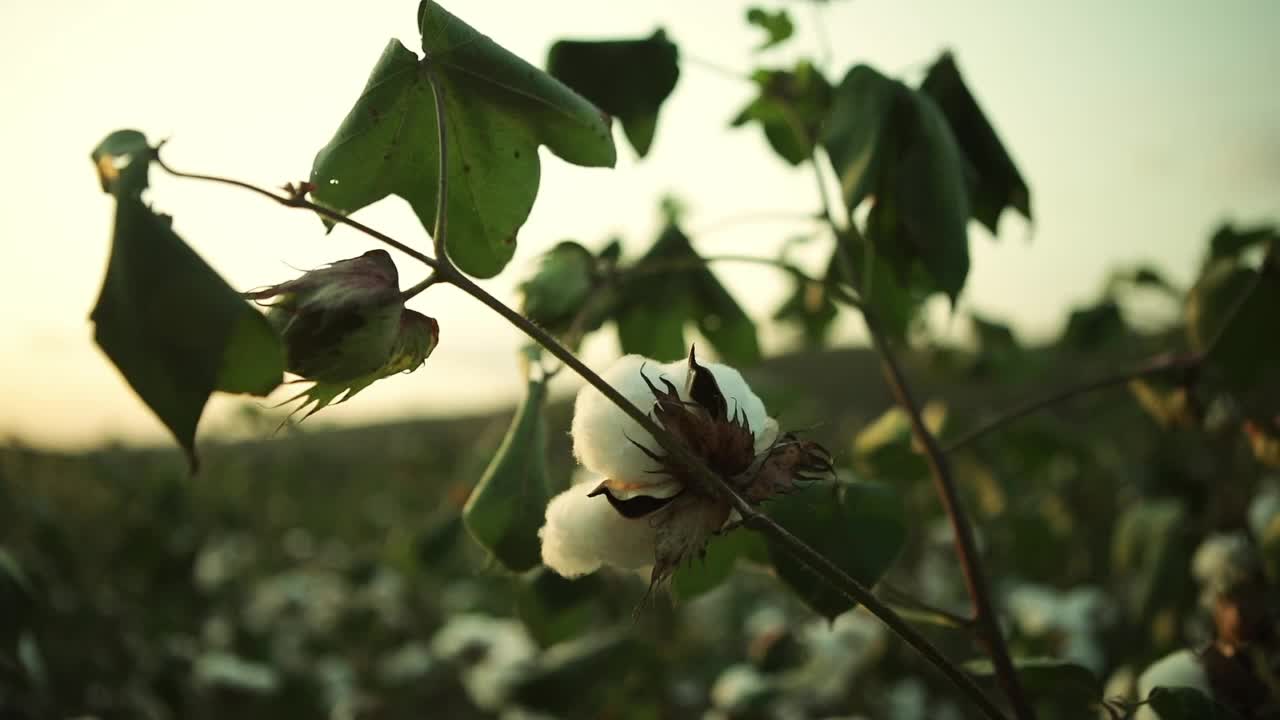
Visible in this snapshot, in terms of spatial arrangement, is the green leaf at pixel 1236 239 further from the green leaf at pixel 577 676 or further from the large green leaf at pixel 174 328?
the large green leaf at pixel 174 328

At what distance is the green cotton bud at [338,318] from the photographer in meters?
0.52

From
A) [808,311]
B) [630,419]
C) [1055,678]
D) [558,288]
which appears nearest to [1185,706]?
[1055,678]

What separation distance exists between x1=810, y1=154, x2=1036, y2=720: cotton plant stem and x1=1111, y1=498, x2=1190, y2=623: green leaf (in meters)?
0.72

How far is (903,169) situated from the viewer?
842 millimetres

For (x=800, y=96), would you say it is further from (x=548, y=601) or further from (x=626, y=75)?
(x=548, y=601)

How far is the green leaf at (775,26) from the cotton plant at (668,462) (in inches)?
25.3

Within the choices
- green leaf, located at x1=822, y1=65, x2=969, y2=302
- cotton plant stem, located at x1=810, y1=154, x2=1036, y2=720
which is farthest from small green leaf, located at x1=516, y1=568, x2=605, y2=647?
green leaf, located at x1=822, y1=65, x2=969, y2=302

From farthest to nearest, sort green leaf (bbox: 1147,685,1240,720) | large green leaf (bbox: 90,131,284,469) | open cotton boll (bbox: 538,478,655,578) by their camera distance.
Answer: green leaf (bbox: 1147,685,1240,720) < open cotton boll (bbox: 538,478,655,578) < large green leaf (bbox: 90,131,284,469)

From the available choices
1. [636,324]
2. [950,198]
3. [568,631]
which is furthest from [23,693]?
[950,198]

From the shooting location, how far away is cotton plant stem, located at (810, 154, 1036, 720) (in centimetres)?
76

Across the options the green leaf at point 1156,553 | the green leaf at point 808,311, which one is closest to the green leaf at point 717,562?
the green leaf at point 808,311

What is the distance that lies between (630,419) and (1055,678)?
1.52 ft

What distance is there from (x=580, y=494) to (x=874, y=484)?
0.32 meters

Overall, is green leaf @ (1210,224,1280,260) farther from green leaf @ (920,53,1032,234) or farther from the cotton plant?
the cotton plant
